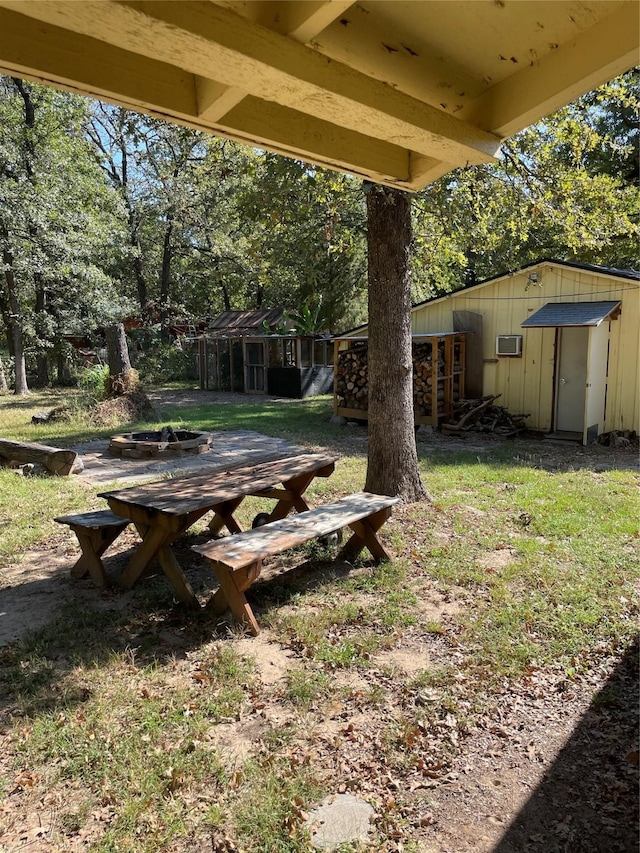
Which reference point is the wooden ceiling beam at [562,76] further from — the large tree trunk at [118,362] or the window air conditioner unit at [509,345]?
the large tree trunk at [118,362]

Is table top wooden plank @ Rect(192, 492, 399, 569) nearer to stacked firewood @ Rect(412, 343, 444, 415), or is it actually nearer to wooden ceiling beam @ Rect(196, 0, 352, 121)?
wooden ceiling beam @ Rect(196, 0, 352, 121)

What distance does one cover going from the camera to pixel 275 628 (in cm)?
357

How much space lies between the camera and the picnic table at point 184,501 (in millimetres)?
3742

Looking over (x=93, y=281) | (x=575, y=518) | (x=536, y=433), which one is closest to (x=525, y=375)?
(x=536, y=433)

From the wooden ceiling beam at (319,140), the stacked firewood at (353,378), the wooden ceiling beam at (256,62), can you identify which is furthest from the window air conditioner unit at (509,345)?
the wooden ceiling beam at (256,62)

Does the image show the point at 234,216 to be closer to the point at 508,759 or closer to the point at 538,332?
the point at 538,332

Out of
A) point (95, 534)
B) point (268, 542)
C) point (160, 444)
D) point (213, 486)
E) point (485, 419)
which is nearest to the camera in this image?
point (268, 542)

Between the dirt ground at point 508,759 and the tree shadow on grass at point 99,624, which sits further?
the tree shadow on grass at point 99,624

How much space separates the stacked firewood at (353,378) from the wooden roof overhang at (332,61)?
9.70 meters

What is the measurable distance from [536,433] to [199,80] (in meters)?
10.1

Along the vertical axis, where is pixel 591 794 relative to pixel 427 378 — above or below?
below

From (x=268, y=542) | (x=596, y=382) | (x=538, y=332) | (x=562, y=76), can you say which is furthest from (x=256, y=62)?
(x=538, y=332)

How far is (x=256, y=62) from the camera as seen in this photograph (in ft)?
5.32

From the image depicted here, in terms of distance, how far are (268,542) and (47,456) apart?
5.08 meters
